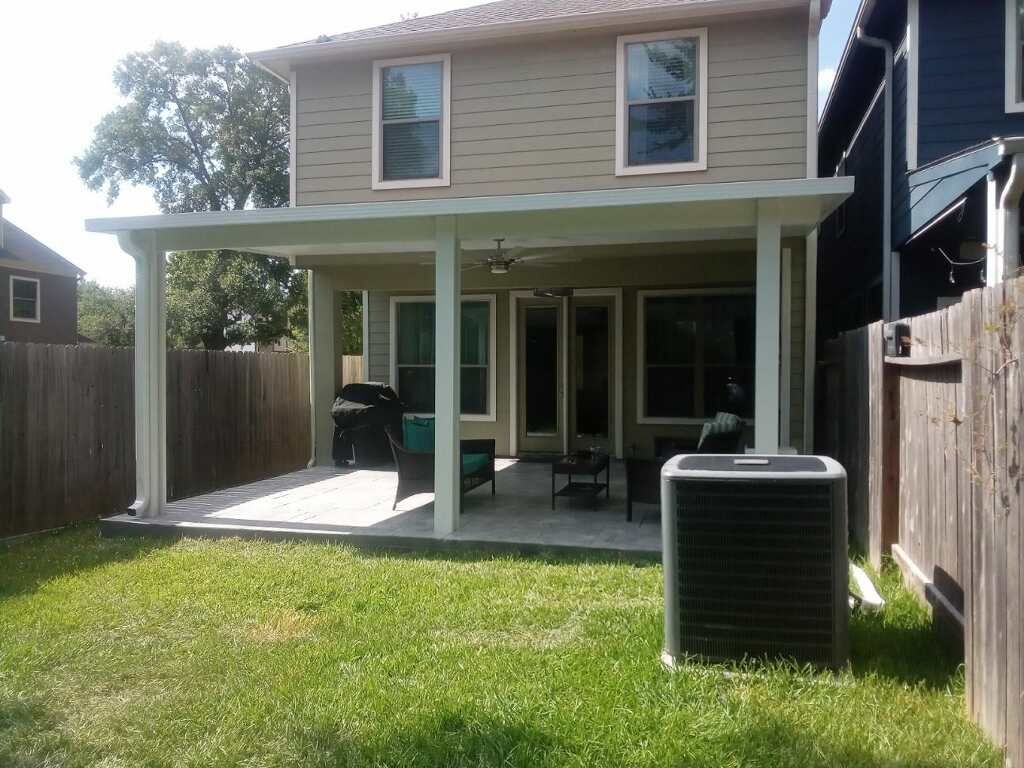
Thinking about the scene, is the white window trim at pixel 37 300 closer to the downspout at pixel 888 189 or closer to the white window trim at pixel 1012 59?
the downspout at pixel 888 189

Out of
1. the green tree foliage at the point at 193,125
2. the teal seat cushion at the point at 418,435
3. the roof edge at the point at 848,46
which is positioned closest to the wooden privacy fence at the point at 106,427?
the teal seat cushion at the point at 418,435

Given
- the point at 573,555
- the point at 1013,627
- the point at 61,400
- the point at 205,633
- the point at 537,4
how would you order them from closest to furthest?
the point at 1013,627 → the point at 205,633 → the point at 573,555 → the point at 61,400 → the point at 537,4

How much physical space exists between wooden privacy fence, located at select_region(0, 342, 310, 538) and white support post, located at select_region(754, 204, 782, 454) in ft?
19.8

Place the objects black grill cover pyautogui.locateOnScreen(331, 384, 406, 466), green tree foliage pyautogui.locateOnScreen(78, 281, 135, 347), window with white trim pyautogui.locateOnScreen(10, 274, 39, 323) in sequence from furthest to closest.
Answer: green tree foliage pyautogui.locateOnScreen(78, 281, 135, 347), window with white trim pyautogui.locateOnScreen(10, 274, 39, 323), black grill cover pyautogui.locateOnScreen(331, 384, 406, 466)

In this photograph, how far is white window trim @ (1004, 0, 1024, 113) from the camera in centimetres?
736

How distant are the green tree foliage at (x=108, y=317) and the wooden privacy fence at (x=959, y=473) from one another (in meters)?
30.4

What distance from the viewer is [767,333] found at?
18.6ft

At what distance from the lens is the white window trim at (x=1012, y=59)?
736 cm

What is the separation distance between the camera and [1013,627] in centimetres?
261

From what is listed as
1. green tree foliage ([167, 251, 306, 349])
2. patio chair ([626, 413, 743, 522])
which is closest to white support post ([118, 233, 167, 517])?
patio chair ([626, 413, 743, 522])

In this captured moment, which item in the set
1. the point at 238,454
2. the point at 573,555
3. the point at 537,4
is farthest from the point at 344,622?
the point at 537,4

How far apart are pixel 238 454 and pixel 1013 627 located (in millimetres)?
8518

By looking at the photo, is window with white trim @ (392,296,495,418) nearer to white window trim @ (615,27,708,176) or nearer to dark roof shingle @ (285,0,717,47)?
white window trim @ (615,27,708,176)

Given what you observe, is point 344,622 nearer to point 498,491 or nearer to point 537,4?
point 498,491
